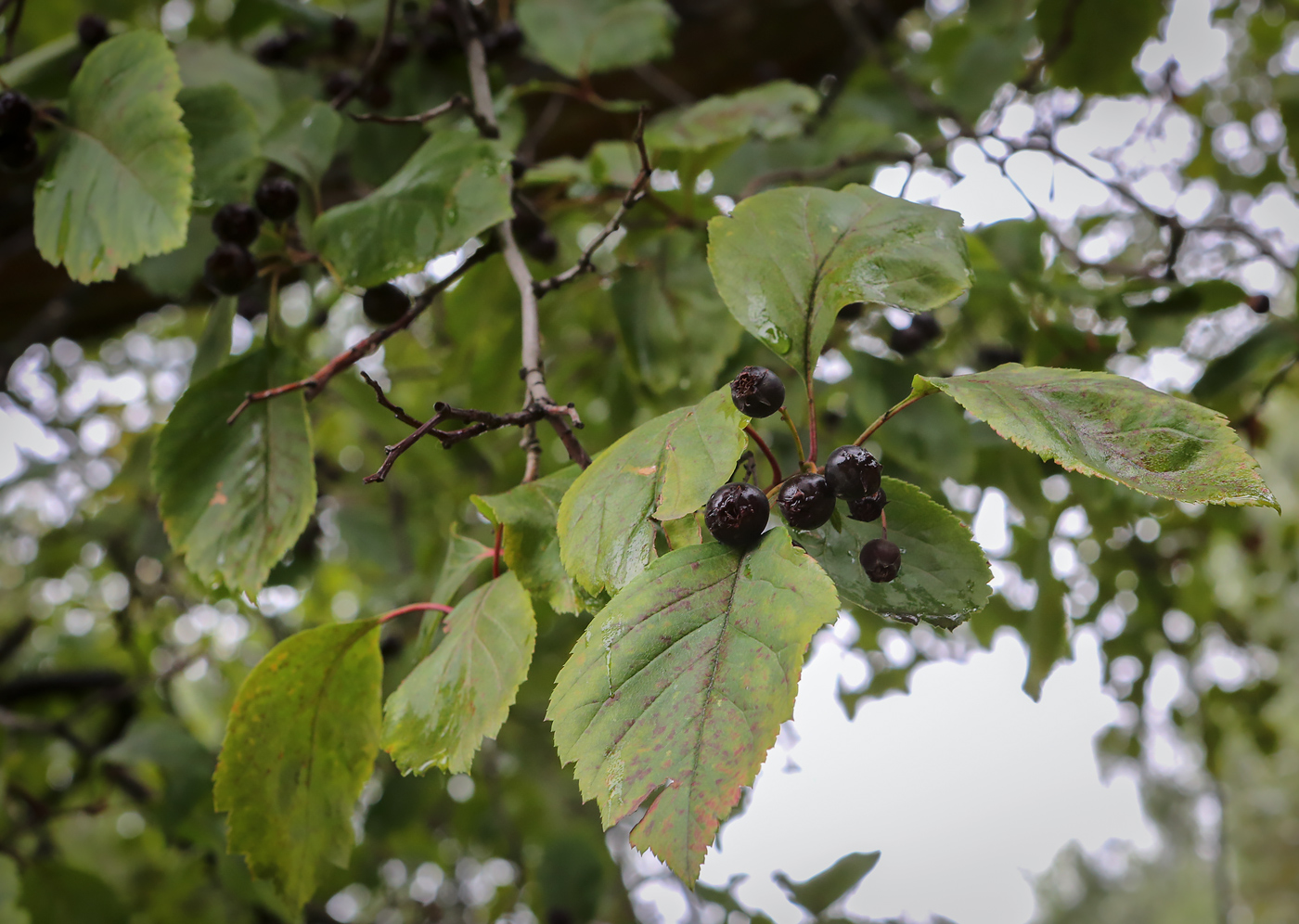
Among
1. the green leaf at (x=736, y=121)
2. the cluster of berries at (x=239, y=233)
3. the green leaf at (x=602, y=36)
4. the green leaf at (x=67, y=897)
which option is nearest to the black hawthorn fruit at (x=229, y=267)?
the cluster of berries at (x=239, y=233)

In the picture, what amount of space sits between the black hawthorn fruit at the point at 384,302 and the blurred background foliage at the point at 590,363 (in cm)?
17

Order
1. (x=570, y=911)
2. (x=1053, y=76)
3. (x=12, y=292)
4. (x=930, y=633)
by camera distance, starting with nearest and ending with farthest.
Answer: (x=1053, y=76) → (x=570, y=911) → (x=12, y=292) → (x=930, y=633)

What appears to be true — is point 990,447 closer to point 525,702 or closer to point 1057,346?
point 1057,346

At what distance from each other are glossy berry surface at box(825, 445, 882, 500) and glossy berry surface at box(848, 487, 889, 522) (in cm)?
1

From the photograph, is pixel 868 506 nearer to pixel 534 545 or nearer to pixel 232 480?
pixel 534 545

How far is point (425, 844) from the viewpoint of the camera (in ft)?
9.25

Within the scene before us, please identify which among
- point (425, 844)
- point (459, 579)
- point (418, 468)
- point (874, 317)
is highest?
point (459, 579)

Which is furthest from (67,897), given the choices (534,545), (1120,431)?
(1120,431)

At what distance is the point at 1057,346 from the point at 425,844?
8.41 feet

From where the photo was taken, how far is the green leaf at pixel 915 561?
631 millimetres

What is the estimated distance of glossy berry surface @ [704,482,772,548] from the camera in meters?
0.58

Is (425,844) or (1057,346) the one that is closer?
(1057,346)

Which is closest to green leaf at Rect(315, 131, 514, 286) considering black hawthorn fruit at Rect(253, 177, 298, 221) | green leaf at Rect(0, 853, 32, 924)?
black hawthorn fruit at Rect(253, 177, 298, 221)

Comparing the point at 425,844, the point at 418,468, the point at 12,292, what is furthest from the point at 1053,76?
the point at 425,844
